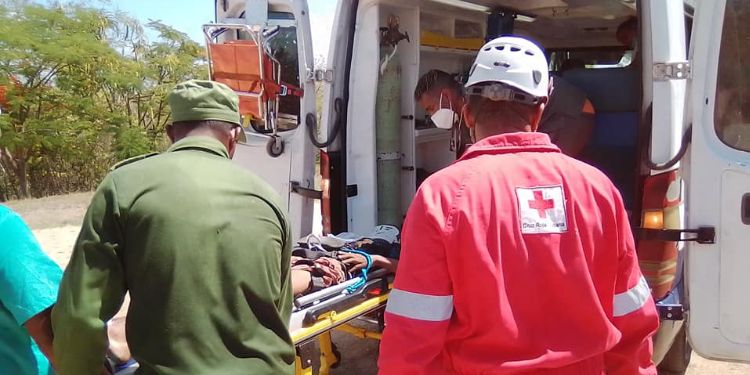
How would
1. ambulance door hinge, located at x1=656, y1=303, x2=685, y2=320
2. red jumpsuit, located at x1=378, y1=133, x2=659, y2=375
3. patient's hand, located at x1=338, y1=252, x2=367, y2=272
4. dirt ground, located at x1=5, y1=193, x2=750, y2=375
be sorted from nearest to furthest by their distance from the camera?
1. red jumpsuit, located at x1=378, y1=133, x2=659, y2=375
2. ambulance door hinge, located at x1=656, y1=303, x2=685, y2=320
3. patient's hand, located at x1=338, y1=252, x2=367, y2=272
4. dirt ground, located at x1=5, y1=193, x2=750, y2=375

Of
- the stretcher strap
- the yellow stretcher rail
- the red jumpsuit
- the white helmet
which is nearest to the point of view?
the red jumpsuit

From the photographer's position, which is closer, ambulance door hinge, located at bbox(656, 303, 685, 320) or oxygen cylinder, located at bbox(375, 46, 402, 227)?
ambulance door hinge, located at bbox(656, 303, 685, 320)

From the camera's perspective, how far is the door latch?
262 centimetres

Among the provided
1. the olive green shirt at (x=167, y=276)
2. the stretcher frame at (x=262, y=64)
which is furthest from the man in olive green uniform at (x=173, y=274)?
the stretcher frame at (x=262, y=64)

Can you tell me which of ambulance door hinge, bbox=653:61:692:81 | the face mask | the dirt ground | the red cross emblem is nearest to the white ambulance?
ambulance door hinge, bbox=653:61:692:81

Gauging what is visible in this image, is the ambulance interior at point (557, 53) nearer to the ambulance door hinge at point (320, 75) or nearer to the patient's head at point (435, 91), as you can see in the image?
the patient's head at point (435, 91)

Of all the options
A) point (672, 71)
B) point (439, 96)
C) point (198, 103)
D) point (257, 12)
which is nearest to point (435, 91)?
point (439, 96)

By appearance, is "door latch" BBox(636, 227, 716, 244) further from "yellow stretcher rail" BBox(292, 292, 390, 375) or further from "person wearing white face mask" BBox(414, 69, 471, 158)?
"person wearing white face mask" BBox(414, 69, 471, 158)

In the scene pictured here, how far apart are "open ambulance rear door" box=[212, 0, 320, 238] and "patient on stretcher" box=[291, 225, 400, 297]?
1.53ft

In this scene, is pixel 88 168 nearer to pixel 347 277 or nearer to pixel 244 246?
pixel 347 277

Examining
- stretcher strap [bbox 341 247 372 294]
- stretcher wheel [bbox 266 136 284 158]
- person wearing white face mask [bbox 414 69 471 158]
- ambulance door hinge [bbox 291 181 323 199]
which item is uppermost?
person wearing white face mask [bbox 414 69 471 158]

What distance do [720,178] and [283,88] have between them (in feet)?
7.84

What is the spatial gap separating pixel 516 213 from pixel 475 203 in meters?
0.10

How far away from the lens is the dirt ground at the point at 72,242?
4227mm
